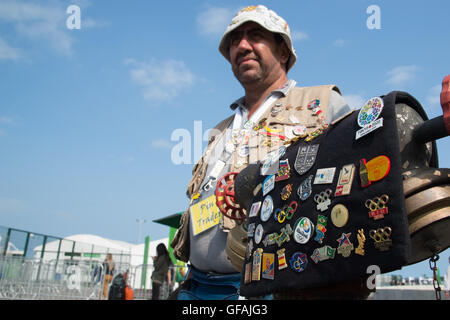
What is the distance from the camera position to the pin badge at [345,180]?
99cm

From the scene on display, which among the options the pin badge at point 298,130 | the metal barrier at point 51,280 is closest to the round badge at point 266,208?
the pin badge at point 298,130

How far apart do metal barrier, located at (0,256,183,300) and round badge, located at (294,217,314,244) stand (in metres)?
8.98

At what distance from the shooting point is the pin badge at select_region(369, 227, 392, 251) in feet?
2.78

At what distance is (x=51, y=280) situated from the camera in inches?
369

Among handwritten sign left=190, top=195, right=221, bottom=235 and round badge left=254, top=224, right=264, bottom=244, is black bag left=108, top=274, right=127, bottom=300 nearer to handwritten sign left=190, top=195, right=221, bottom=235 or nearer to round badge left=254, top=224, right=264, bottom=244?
handwritten sign left=190, top=195, right=221, bottom=235

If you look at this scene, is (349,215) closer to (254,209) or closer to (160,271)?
(254,209)

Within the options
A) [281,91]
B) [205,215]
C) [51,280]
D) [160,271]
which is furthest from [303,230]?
[51,280]

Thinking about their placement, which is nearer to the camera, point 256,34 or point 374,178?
point 374,178

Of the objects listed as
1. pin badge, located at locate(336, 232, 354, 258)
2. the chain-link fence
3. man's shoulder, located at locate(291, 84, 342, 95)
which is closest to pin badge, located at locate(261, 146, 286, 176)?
pin badge, located at locate(336, 232, 354, 258)

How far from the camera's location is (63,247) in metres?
15.1

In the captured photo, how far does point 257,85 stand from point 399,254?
5.18ft

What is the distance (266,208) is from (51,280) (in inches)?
386

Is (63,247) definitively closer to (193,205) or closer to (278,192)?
(193,205)
